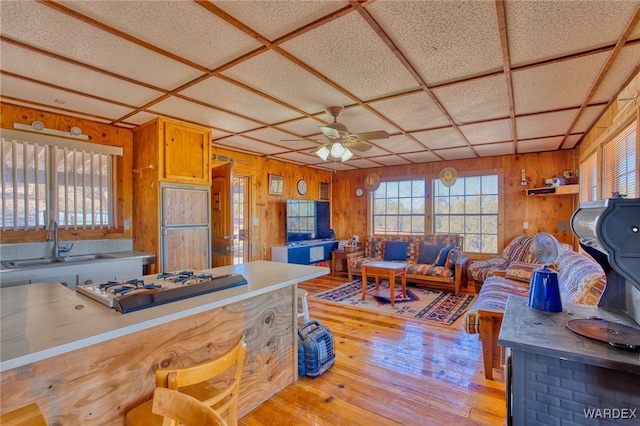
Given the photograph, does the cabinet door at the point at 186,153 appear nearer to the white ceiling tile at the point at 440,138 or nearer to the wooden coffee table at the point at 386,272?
the wooden coffee table at the point at 386,272

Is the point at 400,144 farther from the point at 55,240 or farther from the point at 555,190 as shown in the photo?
the point at 55,240

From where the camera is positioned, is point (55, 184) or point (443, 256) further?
point (443, 256)

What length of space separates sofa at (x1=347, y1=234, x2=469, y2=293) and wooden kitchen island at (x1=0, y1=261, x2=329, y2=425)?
3.73 meters

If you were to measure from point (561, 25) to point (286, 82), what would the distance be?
1.76 m

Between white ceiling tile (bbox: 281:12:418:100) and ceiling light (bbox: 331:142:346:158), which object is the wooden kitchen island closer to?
white ceiling tile (bbox: 281:12:418:100)

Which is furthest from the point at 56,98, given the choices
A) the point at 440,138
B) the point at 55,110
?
the point at 440,138

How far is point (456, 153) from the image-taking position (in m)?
5.32

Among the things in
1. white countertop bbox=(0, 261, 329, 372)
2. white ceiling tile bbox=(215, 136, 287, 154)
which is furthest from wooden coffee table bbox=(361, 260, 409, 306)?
white countertop bbox=(0, 261, 329, 372)

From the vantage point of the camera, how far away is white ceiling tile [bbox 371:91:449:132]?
9.27ft

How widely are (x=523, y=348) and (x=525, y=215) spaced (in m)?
5.08

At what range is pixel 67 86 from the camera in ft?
8.18

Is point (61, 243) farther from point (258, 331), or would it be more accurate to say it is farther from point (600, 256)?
point (600, 256)

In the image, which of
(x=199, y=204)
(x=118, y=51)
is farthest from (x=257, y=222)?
(x=118, y=51)

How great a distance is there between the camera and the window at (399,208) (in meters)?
6.44
